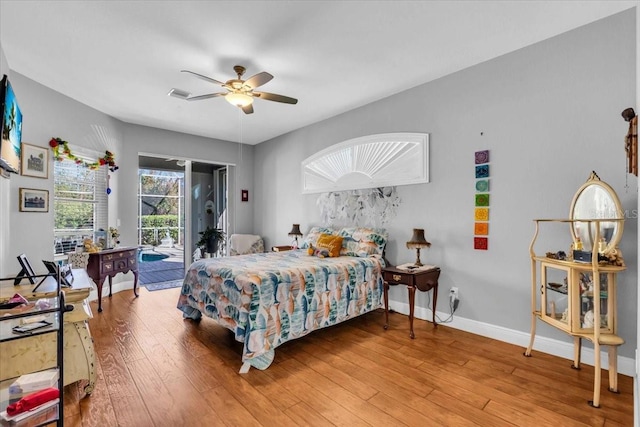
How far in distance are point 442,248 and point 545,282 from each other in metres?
1.06

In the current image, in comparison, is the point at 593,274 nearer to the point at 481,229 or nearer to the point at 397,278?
the point at 481,229

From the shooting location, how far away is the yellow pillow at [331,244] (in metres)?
3.77

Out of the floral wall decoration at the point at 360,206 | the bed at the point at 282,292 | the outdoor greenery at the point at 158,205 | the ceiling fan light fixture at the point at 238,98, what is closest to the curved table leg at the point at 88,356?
the bed at the point at 282,292

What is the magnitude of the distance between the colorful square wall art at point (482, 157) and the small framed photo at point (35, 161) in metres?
4.85

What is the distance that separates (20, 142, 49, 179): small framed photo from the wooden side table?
410 cm

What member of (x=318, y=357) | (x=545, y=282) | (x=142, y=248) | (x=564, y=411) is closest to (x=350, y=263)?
(x=318, y=357)

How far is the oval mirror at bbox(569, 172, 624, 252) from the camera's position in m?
2.14

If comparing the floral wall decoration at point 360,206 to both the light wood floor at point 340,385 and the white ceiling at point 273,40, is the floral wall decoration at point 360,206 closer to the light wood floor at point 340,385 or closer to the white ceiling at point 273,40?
the white ceiling at point 273,40

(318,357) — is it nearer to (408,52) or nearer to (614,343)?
(614,343)

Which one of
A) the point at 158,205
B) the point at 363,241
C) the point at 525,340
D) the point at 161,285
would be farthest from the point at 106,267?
the point at 525,340

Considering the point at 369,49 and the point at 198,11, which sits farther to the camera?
the point at 369,49

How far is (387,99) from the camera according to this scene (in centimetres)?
392

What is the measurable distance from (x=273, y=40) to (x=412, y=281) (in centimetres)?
258

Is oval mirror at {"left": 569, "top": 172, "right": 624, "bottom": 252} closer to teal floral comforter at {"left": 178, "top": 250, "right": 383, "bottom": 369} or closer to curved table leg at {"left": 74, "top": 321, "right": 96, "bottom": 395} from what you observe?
teal floral comforter at {"left": 178, "top": 250, "right": 383, "bottom": 369}
